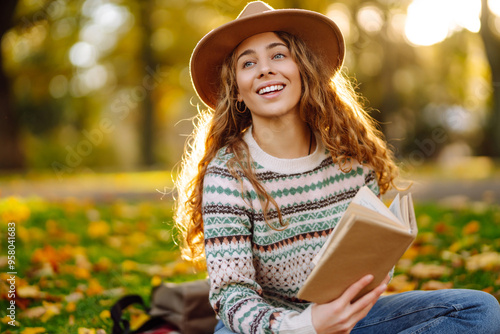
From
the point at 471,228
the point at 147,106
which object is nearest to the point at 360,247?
the point at 471,228

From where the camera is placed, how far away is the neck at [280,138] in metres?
2.33

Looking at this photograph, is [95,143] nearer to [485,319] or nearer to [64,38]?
[64,38]

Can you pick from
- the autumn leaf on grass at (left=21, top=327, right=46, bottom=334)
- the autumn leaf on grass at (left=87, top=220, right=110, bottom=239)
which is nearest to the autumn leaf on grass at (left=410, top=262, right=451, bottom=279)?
the autumn leaf on grass at (left=21, top=327, right=46, bottom=334)

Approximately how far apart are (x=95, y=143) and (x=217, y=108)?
65.5 ft

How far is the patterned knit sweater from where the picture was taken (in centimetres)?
193

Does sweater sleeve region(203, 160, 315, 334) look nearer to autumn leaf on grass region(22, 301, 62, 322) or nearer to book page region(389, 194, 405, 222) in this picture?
book page region(389, 194, 405, 222)

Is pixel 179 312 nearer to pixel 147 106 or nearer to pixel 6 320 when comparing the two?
pixel 6 320

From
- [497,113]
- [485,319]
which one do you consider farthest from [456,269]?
[497,113]

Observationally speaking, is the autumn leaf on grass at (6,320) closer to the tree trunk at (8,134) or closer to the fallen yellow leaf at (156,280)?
the fallen yellow leaf at (156,280)

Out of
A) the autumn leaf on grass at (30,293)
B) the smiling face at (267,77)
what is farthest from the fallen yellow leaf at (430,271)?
the autumn leaf on grass at (30,293)

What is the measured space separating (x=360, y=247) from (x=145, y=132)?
15.9 meters

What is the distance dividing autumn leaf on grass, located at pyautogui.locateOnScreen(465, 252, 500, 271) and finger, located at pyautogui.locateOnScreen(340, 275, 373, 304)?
6.67 feet

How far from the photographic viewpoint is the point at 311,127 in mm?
2438

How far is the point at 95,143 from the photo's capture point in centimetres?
2136
